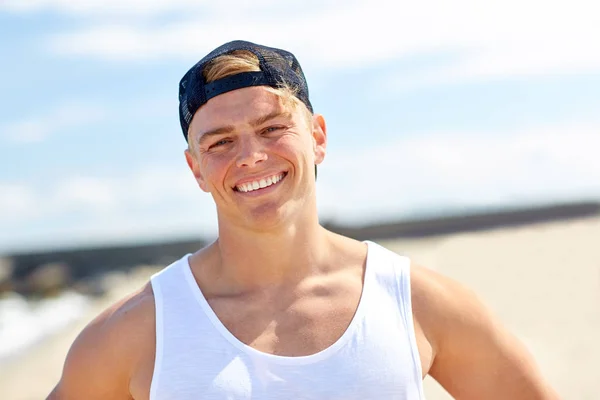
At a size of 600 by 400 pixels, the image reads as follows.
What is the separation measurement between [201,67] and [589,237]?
15053 millimetres

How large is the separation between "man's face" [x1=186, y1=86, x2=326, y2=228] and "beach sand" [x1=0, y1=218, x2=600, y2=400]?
8.99 feet

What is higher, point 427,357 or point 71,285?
point 427,357

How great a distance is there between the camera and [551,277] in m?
12.6

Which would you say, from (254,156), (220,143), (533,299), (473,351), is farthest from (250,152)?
(533,299)

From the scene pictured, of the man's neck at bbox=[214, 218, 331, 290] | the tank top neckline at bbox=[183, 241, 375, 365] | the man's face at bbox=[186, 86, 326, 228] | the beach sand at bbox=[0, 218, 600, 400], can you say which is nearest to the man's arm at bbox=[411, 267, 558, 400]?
the tank top neckline at bbox=[183, 241, 375, 365]

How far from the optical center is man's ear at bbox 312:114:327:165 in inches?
109

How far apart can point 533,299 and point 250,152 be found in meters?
9.21

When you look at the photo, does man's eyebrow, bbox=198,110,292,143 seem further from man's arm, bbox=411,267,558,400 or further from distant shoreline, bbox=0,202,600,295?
distant shoreline, bbox=0,202,600,295

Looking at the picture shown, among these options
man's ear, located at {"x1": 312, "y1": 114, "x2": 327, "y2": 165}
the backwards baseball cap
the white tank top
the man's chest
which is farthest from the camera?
man's ear, located at {"x1": 312, "y1": 114, "x2": 327, "y2": 165}

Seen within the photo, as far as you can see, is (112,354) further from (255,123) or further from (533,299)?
(533,299)

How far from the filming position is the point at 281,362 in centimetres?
245

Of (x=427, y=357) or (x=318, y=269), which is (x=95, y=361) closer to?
(x=318, y=269)

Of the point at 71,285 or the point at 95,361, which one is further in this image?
the point at 71,285

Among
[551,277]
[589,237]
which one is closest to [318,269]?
[551,277]
